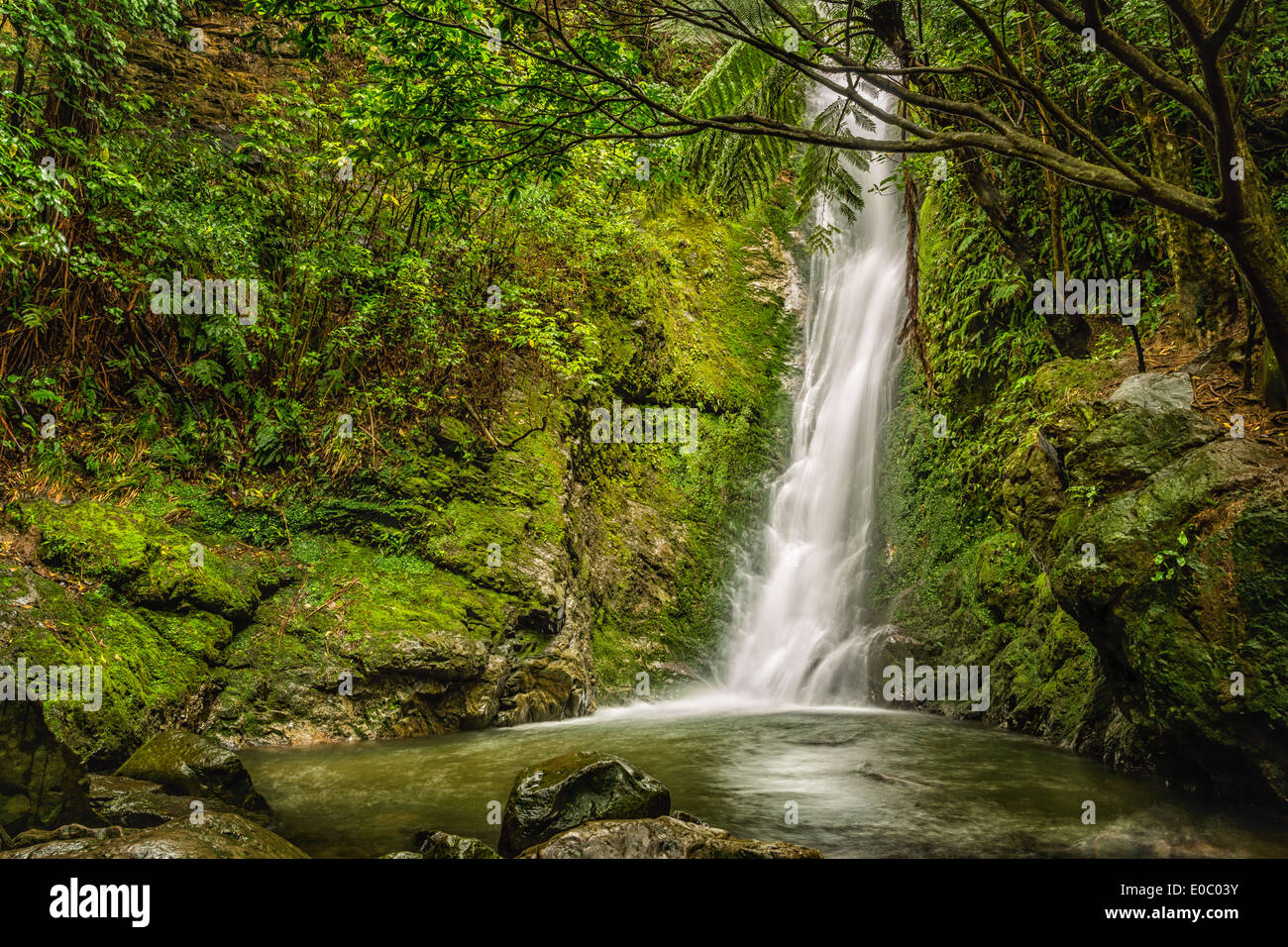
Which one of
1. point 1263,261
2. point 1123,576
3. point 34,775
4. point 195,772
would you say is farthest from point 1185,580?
point 34,775

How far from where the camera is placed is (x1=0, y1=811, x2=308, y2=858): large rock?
3.38m

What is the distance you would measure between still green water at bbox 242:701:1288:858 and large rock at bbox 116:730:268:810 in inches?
14.8

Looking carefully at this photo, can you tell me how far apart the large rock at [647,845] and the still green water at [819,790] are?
3.89ft

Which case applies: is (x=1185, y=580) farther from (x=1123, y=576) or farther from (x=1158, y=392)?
(x=1158, y=392)

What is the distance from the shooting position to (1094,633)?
225 inches

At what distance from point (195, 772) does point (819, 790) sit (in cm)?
487

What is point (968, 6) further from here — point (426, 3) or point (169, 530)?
point (169, 530)

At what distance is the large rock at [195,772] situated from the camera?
16.6 ft

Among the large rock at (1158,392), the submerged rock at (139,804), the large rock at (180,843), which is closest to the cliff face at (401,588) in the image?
the submerged rock at (139,804)

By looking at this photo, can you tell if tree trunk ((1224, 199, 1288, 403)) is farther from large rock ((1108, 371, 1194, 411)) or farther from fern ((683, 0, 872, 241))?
fern ((683, 0, 872, 241))

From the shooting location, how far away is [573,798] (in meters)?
4.79

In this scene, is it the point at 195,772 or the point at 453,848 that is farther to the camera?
the point at 195,772

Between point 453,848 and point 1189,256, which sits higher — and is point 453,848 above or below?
below
